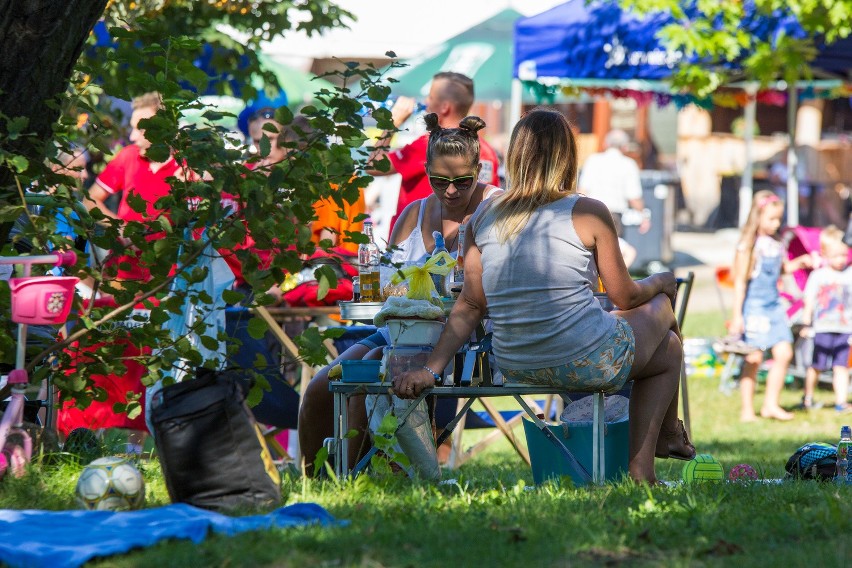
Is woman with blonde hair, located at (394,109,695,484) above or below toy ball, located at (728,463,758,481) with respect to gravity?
above

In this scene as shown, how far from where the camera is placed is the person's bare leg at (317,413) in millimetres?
5500

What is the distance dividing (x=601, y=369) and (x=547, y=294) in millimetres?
345

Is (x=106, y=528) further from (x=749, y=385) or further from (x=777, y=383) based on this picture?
(x=777, y=383)

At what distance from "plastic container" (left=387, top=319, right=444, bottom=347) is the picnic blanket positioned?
1.06 meters

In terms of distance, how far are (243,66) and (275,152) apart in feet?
11.3

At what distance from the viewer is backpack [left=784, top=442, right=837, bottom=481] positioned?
5.15 m

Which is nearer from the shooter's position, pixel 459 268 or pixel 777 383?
pixel 459 268

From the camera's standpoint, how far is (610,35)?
10898 mm

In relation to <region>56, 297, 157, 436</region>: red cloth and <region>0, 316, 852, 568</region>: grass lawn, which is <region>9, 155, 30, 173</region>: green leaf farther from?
<region>56, 297, 157, 436</region>: red cloth

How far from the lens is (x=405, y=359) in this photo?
4.91 metres

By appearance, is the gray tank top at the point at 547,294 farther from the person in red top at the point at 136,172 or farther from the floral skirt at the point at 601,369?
the person in red top at the point at 136,172

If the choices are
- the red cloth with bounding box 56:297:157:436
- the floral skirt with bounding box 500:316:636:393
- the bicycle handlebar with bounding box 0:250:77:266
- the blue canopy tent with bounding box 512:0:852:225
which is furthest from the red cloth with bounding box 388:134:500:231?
the blue canopy tent with bounding box 512:0:852:225

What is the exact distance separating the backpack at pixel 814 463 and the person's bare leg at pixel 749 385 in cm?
412

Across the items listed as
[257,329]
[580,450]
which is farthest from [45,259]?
[580,450]
